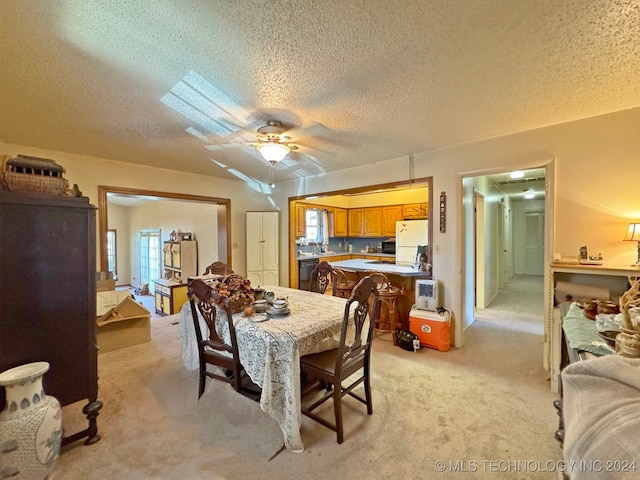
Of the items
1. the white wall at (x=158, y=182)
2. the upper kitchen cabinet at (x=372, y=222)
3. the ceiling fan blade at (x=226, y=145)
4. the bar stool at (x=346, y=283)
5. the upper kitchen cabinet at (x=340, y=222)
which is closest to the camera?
the ceiling fan blade at (x=226, y=145)

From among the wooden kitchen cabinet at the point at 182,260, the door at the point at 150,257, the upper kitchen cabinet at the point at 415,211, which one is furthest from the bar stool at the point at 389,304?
the door at the point at 150,257

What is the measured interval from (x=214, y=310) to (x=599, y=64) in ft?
9.94

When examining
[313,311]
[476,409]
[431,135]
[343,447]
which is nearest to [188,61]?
[313,311]

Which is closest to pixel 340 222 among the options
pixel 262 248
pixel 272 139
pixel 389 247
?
pixel 389 247

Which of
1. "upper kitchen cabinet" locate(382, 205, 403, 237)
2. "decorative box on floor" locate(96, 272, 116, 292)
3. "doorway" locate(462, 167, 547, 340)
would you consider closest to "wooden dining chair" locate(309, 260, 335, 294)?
"doorway" locate(462, 167, 547, 340)

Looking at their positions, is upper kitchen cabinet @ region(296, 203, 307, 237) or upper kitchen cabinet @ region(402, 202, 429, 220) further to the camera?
upper kitchen cabinet @ region(296, 203, 307, 237)

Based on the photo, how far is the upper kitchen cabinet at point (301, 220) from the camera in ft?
21.4

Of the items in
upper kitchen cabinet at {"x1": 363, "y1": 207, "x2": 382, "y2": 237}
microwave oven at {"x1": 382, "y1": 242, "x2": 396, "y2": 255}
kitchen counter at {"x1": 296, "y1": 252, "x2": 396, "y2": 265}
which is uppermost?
upper kitchen cabinet at {"x1": 363, "y1": 207, "x2": 382, "y2": 237}

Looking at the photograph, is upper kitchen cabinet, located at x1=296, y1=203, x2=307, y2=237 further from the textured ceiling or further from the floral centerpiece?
the floral centerpiece

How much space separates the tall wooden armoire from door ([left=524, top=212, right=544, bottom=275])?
10.7 m

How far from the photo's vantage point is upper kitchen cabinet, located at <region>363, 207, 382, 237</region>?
278 inches

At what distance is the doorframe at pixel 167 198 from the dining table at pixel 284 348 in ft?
8.65

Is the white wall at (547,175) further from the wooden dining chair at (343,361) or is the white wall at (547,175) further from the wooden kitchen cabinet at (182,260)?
the wooden kitchen cabinet at (182,260)

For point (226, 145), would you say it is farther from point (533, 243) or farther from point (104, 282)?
point (533, 243)
